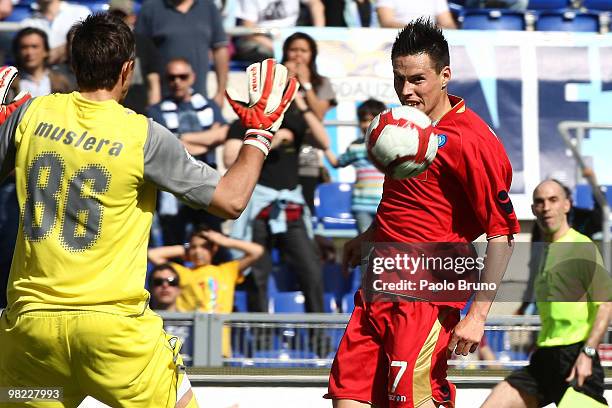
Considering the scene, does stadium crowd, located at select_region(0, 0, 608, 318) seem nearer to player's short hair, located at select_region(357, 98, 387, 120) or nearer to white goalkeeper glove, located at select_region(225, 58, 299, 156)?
player's short hair, located at select_region(357, 98, 387, 120)

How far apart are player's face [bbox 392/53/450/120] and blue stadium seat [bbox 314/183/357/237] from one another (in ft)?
15.1

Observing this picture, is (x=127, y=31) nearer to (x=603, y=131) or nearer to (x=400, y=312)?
(x=400, y=312)

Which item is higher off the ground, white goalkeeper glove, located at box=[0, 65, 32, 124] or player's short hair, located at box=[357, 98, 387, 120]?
white goalkeeper glove, located at box=[0, 65, 32, 124]

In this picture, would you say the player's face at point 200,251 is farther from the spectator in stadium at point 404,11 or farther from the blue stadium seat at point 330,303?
the spectator in stadium at point 404,11

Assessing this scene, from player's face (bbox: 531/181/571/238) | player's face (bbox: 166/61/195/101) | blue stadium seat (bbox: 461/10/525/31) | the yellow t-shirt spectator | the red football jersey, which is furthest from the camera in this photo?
blue stadium seat (bbox: 461/10/525/31)

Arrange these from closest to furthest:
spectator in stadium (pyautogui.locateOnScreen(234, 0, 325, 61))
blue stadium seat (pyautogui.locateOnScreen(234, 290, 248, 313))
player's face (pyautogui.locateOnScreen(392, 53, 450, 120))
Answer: player's face (pyautogui.locateOnScreen(392, 53, 450, 120))
blue stadium seat (pyautogui.locateOnScreen(234, 290, 248, 313))
spectator in stadium (pyautogui.locateOnScreen(234, 0, 325, 61))

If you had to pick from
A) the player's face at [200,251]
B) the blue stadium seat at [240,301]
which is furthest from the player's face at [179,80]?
the blue stadium seat at [240,301]

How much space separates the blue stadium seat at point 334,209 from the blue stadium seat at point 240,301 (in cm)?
106

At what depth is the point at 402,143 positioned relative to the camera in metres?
5.07

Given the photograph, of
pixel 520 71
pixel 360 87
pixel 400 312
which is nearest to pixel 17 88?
pixel 360 87

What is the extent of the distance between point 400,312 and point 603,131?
577cm

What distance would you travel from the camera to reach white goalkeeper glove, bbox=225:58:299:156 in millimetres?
4703

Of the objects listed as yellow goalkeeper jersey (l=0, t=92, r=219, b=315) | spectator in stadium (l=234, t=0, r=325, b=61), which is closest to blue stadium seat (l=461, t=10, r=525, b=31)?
spectator in stadium (l=234, t=0, r=325, b=61)

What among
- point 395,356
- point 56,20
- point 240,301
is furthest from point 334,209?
point 395,356
